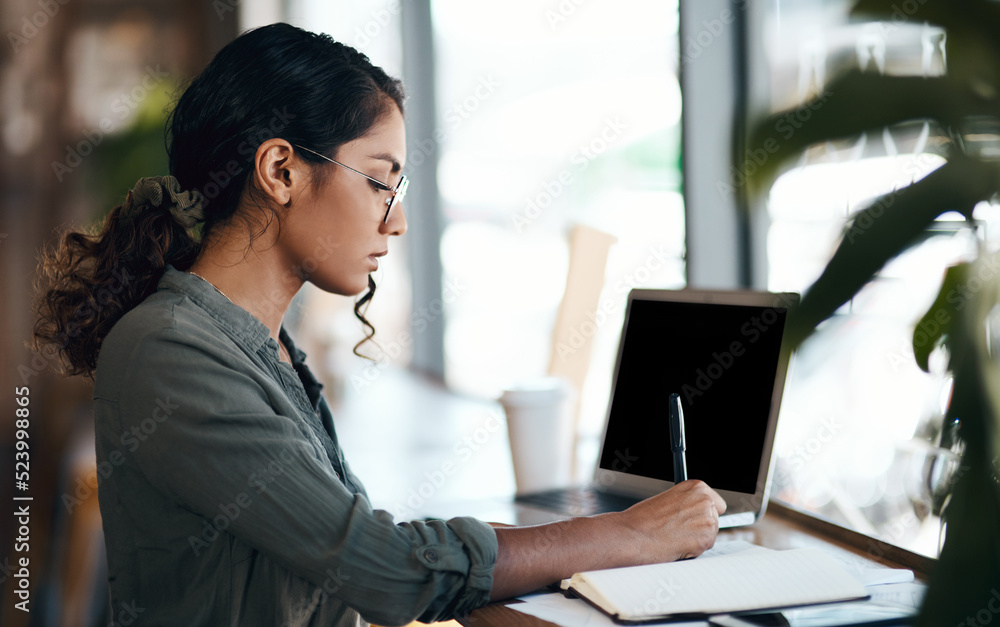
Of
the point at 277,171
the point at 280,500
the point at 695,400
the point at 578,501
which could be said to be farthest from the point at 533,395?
the point at 280,500

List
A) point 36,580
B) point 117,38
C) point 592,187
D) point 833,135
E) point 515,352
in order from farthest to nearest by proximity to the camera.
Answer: point 515,352 < point 592,187 < point 117,38 < point 36,580 < point 833,135

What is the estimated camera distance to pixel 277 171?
117cm

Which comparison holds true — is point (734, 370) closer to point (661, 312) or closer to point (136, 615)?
point (661, 312)

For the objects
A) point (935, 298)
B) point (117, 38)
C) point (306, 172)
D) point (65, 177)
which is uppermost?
point (117, 38)

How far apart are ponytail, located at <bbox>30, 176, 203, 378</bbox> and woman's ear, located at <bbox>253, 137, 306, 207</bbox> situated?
0.12 metres

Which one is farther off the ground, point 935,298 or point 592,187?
point 592,187

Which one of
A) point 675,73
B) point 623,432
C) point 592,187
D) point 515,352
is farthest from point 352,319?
point 623,432

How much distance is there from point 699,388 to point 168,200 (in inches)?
35.6

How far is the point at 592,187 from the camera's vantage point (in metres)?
3.25

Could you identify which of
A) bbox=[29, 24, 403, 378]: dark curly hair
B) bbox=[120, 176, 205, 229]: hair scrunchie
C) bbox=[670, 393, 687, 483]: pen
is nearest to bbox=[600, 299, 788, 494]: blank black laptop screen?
bbox=[670, 393, 687, 483]: pen

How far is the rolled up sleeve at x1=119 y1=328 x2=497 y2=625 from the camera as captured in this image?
0.90 meters

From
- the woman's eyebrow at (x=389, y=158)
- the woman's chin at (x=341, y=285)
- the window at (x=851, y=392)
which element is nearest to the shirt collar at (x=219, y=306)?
the woman's chin at (x=341, y=285)

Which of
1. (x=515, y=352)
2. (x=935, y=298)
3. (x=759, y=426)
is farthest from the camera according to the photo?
(x=515, y=352)

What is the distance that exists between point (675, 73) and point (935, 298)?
2.31 metres
